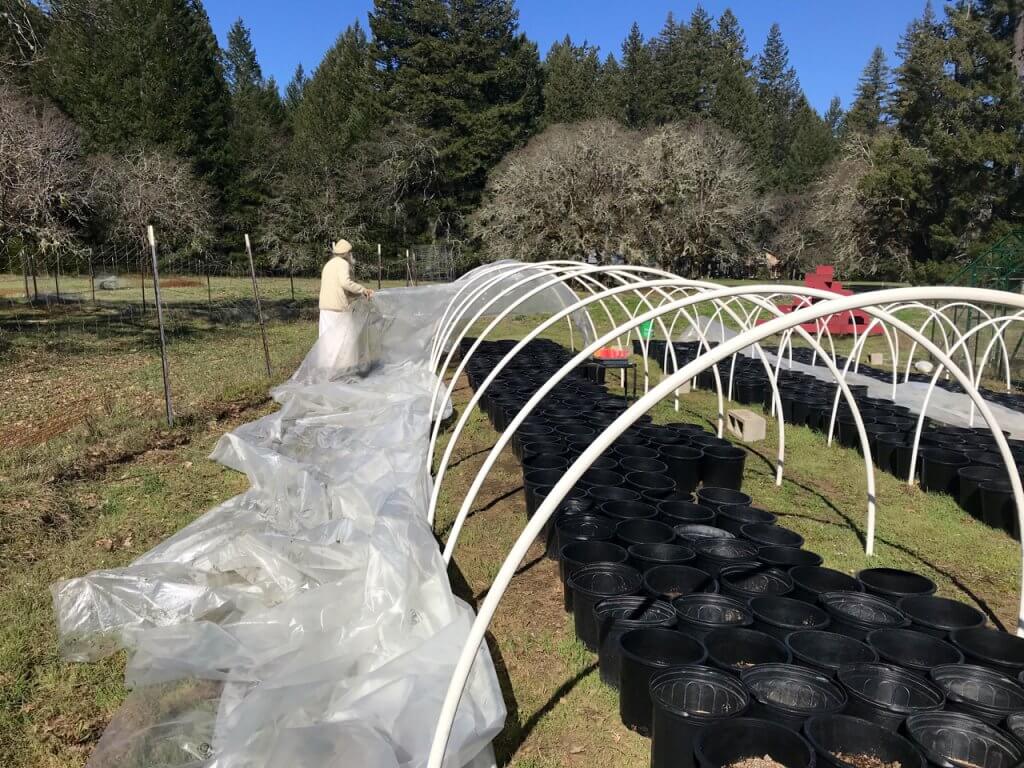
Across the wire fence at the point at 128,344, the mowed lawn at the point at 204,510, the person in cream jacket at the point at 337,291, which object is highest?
the person in cream jacket at the point at 337,291

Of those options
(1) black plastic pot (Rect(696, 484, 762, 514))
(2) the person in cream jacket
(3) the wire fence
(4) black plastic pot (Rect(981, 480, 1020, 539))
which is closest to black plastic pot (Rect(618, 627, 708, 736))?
(1) black plastic pot (Rect(696, 484, 762, 514))

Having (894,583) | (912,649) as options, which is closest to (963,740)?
(912,649)

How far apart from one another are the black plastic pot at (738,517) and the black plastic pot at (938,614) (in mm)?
1007

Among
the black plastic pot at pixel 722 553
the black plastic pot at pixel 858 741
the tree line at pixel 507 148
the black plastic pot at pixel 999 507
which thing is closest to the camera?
the black plastic pot at pixel 858 741

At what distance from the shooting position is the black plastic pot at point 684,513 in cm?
421

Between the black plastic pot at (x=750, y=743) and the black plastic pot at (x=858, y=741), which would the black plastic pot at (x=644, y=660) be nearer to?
the black plastic pot at (x=750, y=743)

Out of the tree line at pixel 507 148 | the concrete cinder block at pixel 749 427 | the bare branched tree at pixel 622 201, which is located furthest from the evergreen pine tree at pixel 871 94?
the concrete cinder block at pixel 749 427

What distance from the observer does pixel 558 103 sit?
37781mm

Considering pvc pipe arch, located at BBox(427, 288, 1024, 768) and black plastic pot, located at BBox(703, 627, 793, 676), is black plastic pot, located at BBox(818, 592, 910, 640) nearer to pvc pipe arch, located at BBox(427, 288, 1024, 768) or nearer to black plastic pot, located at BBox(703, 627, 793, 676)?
Answer: black plastic pot, located at BBox(703, 627, 793, 676)

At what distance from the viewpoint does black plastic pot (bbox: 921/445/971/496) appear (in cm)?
551

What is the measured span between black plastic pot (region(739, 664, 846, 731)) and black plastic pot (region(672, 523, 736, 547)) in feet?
4.07

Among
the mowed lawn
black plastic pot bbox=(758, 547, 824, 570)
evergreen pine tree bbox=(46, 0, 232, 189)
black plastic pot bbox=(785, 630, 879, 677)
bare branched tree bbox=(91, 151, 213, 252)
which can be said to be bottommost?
the mowed lawn

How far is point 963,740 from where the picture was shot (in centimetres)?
232

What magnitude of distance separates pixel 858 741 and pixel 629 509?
215 cm
